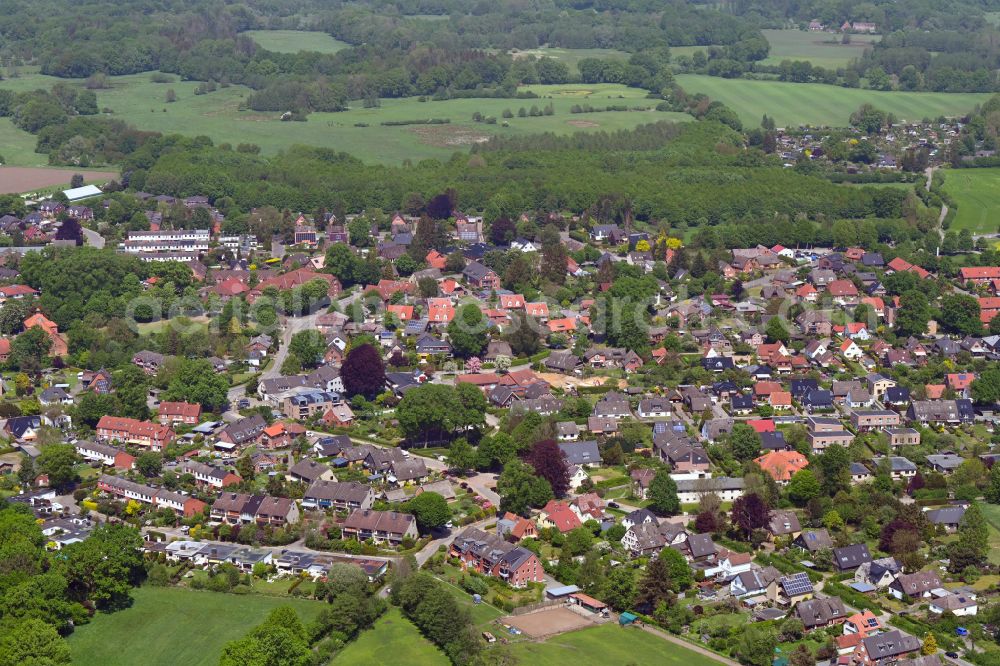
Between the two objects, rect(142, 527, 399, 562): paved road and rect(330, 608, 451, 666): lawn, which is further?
rect(142, 527, 399, 562): paved road

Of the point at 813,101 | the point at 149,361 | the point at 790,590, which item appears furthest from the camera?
the point at 813,101

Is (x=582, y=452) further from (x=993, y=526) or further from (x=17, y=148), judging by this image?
(x=17, y=148)

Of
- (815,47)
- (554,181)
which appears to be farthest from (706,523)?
(815,47)

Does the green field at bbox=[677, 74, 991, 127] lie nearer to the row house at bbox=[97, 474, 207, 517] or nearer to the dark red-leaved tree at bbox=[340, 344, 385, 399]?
the dark red-leaved tree at bbox=[340, 344, 385, 399]

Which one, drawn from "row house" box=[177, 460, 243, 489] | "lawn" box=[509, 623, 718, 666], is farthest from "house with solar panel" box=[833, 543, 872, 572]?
"row house" box=[177, 460, 243, 489]

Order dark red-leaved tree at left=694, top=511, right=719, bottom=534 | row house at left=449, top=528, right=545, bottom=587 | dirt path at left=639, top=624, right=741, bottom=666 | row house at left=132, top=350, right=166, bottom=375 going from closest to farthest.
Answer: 1. dirt path at left=639, top=624, right=741, bottom=666
2. row house at left=449, top=528, right=545, bottom=587
3. dark red-leaved tree at left=694, top=511, right=719, bottom=534
4. row house at left=132, top=350, right=166, bottom=375

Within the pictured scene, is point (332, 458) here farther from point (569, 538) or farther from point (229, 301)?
point (229, 301)
